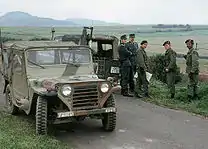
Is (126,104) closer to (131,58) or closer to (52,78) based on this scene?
(131,58)

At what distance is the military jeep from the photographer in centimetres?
851

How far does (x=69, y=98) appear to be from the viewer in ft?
27.7

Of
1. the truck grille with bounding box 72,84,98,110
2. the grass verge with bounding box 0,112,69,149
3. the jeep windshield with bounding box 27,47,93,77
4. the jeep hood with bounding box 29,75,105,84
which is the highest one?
the jeep windshield with bounding box 27,47,93,77

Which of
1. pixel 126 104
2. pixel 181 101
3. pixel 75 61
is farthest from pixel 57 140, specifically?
pixel 181 101

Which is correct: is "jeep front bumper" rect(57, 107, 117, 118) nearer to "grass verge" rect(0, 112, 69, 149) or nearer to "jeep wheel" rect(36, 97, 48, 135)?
"jeep wheel" rect(36, 97, 48, 135)

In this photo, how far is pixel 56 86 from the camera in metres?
8.43

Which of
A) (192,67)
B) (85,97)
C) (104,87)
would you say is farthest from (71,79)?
(192,67)

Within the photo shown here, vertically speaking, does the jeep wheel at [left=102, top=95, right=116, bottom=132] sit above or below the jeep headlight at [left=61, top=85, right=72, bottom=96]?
below

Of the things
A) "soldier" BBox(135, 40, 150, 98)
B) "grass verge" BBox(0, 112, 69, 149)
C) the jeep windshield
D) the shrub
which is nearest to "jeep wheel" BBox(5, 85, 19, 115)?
"grass verge" BBox(0, 112, 69, 149)

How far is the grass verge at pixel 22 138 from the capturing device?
773 cm

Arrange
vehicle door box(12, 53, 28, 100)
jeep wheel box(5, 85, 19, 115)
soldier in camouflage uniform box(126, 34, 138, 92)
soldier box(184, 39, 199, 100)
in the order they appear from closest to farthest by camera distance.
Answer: vehicle door box(12, 53, 28, 100) → jeep wheel box(5, 85, 19, 115) → soldier box(184, 39, 199, 100) → soldier in camouflage uniform box(126, 34, 138, 92)

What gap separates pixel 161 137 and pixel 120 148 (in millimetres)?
1162

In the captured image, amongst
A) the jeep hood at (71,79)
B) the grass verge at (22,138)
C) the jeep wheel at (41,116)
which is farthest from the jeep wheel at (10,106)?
the jeep wheel at (41,116)

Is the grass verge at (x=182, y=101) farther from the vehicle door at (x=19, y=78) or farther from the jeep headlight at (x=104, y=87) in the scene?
the vehicle door at (x=19, y=78)
